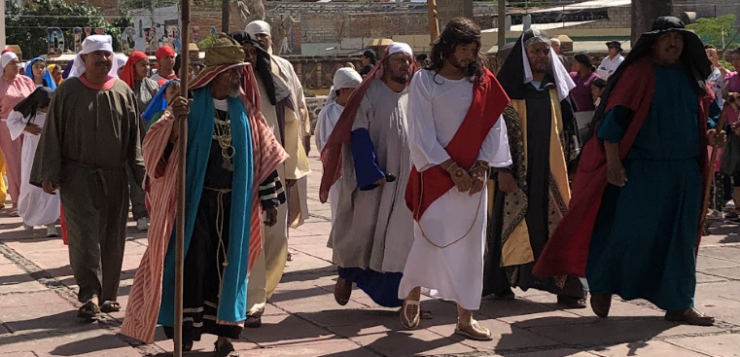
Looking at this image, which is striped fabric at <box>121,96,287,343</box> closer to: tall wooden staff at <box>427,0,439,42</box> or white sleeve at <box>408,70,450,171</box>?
white sleeve at <box>408,70,450,171</box>

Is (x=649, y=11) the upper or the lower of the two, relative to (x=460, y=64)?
upper

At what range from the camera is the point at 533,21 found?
4697 centimetres

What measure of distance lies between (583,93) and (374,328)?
5691 mm

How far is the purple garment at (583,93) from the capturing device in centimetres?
1227

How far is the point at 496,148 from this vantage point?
275 inches

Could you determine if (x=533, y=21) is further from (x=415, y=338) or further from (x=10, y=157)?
(x=415, y=338)

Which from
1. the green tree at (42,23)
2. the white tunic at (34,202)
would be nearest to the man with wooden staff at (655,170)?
the white tunic at (34,202)

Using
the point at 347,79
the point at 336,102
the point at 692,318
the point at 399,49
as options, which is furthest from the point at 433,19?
the point at 692,318

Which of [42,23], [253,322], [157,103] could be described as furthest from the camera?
[42,23]

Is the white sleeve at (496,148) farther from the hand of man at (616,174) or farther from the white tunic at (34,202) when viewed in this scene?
the white tunic at (34,202)

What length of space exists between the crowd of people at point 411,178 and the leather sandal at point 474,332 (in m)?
0.02

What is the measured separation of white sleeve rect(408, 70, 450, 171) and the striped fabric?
82 cm

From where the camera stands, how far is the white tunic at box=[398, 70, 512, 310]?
6840 millimetres

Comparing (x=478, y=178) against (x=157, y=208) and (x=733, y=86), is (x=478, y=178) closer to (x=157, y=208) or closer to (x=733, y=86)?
(x=157, y=208)
